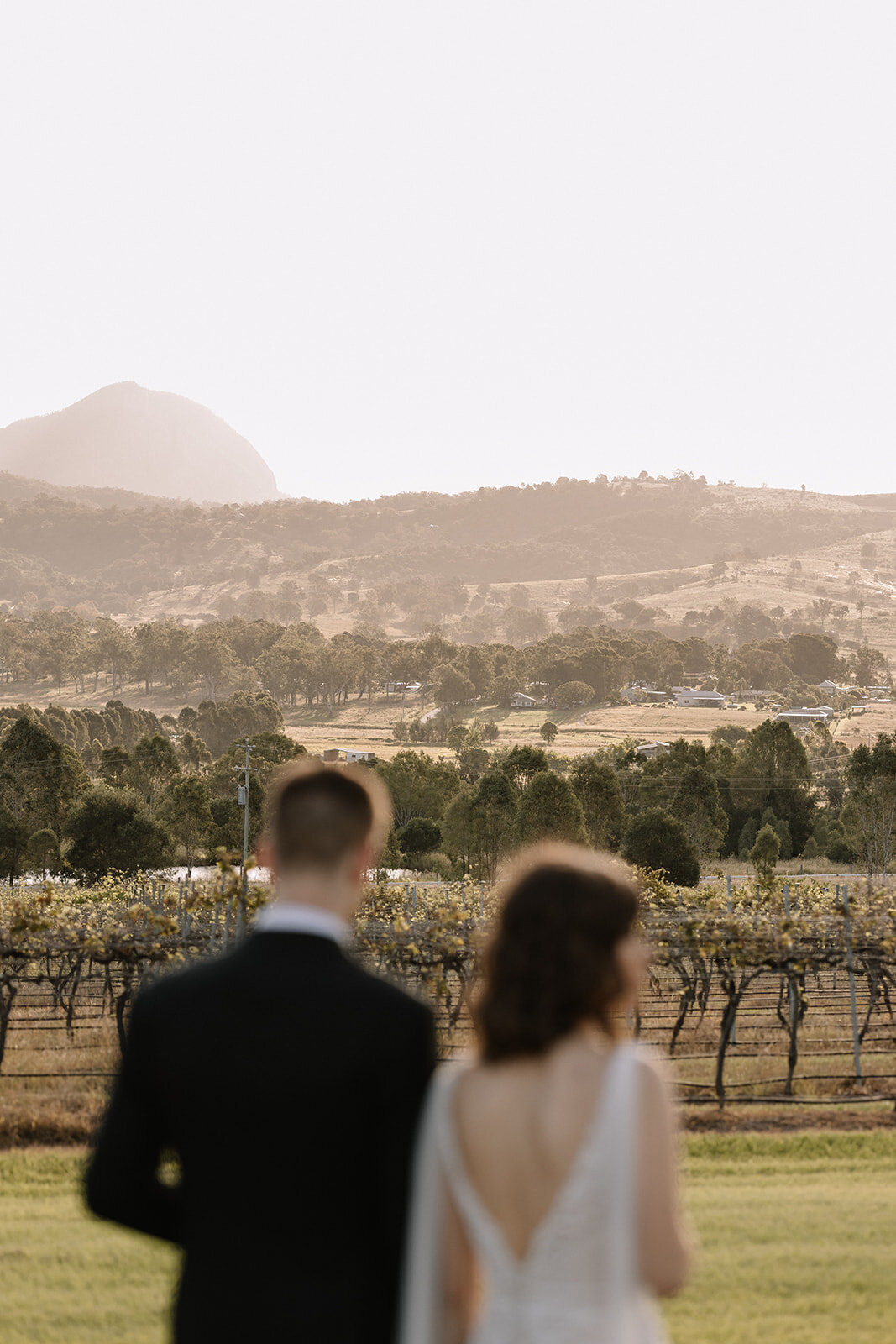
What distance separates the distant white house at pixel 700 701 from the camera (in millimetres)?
129875

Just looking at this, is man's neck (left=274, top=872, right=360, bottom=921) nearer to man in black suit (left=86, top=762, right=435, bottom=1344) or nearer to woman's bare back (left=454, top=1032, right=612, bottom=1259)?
man in black suit (left=86, top=762, right=435, bottom=1344)

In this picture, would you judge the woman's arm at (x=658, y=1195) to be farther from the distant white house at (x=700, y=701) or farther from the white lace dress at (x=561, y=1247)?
the distant white house at (x=700, y=701)

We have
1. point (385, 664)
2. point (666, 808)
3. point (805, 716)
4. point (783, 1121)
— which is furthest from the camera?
point (385, 664)

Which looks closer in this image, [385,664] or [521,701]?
[521,701]

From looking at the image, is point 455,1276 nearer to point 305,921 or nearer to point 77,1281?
point 305,921

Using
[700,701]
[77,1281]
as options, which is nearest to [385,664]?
[700,701]

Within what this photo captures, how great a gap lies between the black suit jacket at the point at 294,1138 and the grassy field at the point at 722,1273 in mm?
3234

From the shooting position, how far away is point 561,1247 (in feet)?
5.84

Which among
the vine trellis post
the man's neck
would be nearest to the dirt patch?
the vine trellis post

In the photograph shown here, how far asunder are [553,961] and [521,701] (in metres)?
132

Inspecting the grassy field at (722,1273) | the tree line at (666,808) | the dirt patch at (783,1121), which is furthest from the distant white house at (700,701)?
the grassy field at (722,1273)

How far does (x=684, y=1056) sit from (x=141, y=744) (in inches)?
1674

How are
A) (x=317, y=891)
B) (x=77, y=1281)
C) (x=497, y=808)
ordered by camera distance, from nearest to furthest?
(x=317, y=891) → (x=77, y=1281) → (x=497, y=808)

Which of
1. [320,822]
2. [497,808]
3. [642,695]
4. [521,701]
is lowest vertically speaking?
[497,808]
